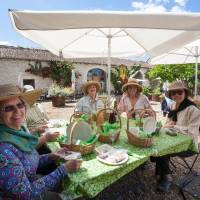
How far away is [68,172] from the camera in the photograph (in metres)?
1.94

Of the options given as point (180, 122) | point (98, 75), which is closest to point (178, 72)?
point (98, 75)

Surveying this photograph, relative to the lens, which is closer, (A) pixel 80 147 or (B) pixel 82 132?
(A) pixel 80 147

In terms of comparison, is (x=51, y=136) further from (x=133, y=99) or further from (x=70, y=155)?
(x=133, y=99)

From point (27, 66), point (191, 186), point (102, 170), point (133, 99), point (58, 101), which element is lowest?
point (191, 186)

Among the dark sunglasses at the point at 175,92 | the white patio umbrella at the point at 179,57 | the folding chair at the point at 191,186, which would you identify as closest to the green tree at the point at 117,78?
the white patio umbrella at the point at 179,57

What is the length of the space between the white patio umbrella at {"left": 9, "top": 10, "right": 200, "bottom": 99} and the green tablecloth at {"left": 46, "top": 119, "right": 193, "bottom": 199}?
1283 millimetres

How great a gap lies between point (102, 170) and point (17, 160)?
0.73m

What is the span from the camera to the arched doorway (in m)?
25.5

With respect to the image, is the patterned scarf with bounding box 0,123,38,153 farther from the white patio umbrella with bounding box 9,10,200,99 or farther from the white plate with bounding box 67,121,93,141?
the white patio umbrella with bounding box 9,10,200,99

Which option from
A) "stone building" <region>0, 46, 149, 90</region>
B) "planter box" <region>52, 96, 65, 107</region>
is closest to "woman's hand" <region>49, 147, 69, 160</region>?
"planter box" <region>52, 96, 65, 107</region>

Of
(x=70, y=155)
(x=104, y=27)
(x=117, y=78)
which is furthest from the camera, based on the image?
(x=117, y=78)

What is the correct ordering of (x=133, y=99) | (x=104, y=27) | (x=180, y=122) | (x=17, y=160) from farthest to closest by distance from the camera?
(x=133, y=99), (x=180, y=122), (x=104, y=27), (x=17, y=160)

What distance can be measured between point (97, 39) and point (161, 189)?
10.9 ft

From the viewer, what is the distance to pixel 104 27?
2.34 metres
